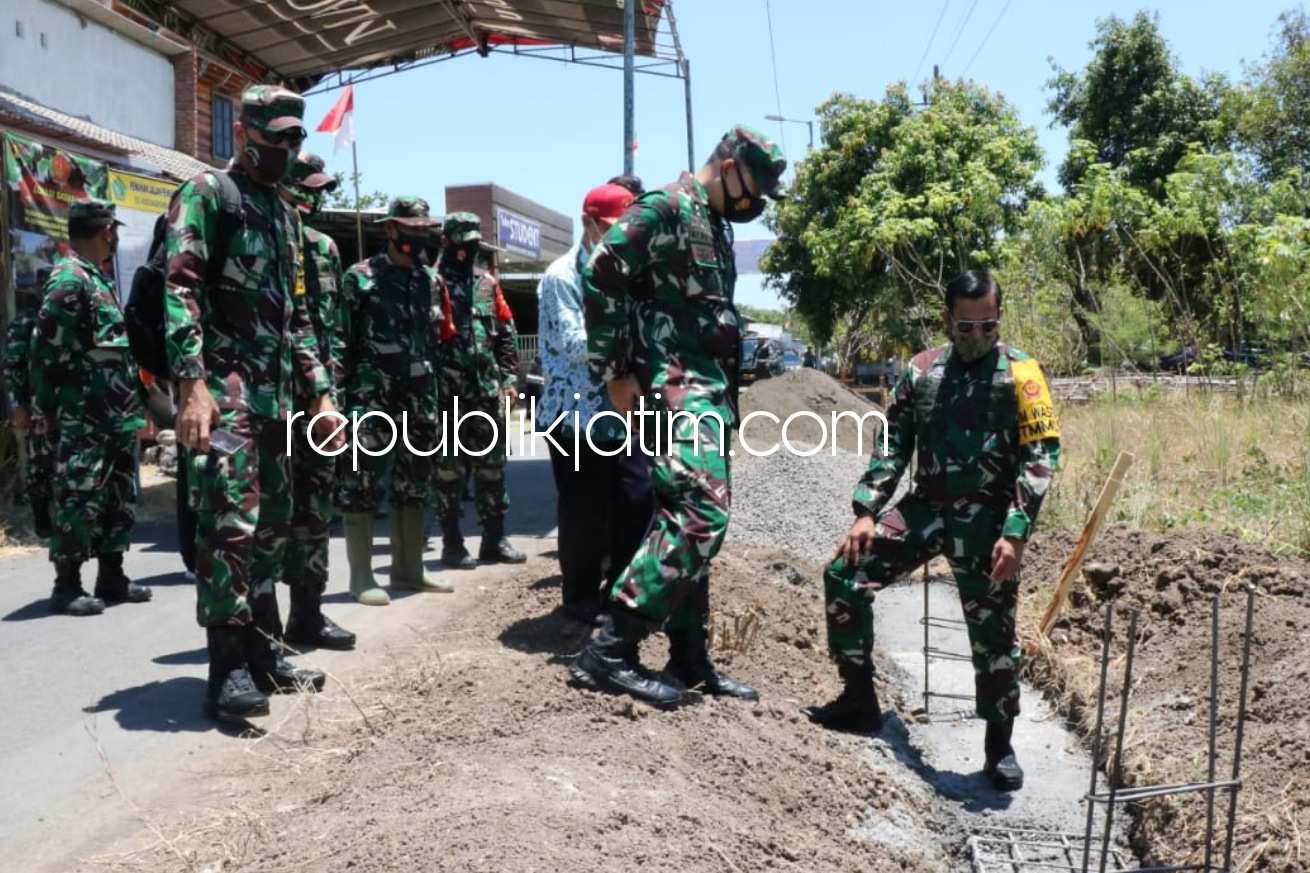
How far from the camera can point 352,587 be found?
22.0ft

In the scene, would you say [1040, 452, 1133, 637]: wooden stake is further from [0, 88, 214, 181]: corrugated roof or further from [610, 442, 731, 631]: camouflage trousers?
[0, 88, 214, 181]: corrugated roof

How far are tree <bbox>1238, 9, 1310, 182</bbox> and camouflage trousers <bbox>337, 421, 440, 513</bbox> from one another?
26.1 m

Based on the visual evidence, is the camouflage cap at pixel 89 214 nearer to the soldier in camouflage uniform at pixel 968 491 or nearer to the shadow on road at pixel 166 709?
the shadow on road at pixel 166 709

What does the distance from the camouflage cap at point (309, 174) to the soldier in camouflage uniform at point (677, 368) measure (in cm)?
197

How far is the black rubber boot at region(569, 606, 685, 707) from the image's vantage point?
13.5 feet

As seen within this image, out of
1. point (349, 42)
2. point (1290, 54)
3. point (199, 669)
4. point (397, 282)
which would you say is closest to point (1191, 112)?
point (1290, 54)

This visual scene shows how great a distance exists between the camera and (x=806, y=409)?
1956 cm

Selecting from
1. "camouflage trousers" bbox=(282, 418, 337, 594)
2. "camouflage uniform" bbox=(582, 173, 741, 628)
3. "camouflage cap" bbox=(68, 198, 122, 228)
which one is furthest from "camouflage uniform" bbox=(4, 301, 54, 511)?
"camouflage uniform" bbox=(582, 173, 741, 628)

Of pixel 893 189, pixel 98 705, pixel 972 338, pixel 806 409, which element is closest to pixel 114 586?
pixel 98 705

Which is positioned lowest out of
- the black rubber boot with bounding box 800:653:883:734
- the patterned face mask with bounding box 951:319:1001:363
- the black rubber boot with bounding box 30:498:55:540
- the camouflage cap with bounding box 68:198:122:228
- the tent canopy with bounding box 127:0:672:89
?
the black rubber boot with bounding box 800:653:883:734

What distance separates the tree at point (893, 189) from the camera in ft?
81.6

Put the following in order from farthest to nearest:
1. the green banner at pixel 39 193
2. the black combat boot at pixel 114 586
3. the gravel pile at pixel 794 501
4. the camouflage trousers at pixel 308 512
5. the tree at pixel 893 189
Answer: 1. the tree at pixel 893 189
2. the gravel pile at pixel 794 501
3. the green banner at pixel 39 193
4. the black combat boot at pixel 114 586
5. the camouflage trousers at pixel 308 512

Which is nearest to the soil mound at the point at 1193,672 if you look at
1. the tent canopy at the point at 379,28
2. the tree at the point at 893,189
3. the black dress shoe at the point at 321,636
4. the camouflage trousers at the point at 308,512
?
the camouflage trousers at the point at 308,512

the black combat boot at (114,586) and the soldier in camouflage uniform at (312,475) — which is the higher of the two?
the soldier in camouflage uniform at (312,475)
